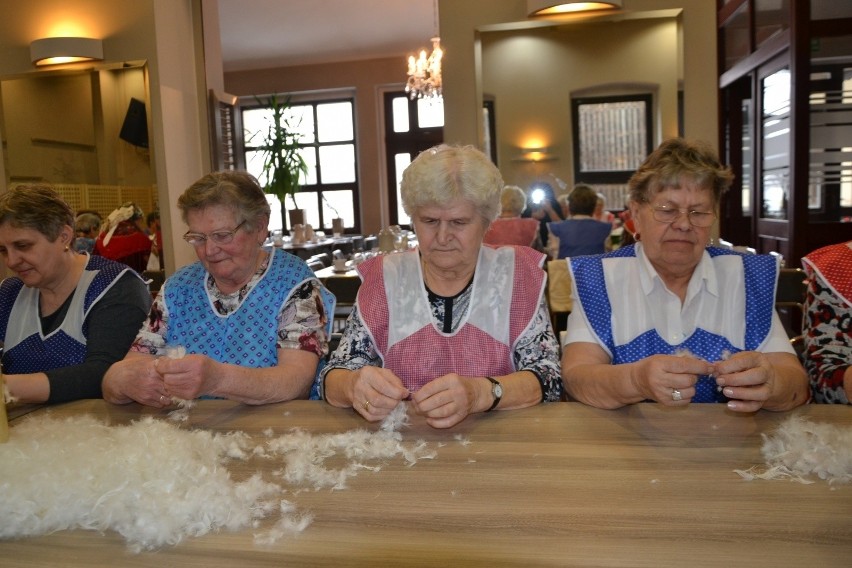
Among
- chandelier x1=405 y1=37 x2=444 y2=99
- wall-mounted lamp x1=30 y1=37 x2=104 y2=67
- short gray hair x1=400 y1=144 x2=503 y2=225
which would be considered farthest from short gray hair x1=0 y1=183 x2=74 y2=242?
chandelier x1=405 y1=37 x2=444 y2=99

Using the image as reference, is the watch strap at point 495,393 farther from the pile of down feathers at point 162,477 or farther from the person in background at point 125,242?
the person in background at point 125,242

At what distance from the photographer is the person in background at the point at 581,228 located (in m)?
5.43

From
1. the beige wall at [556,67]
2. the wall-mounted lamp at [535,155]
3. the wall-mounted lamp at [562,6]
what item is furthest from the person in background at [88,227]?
the wall-mounted lamp at [562,6]

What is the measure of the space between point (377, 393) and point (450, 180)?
2.15 ft

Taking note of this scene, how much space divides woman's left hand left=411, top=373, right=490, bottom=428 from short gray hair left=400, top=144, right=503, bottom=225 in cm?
59

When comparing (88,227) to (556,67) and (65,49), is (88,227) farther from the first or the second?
(556,67)

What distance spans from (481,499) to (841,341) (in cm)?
121

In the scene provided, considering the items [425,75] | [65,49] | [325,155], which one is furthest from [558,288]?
[325,155]

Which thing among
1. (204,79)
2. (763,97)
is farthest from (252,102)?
(763,97)

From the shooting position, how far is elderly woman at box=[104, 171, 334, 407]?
198 centimetres

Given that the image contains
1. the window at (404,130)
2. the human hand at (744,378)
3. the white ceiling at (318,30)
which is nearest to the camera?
the human hand at (744,378)

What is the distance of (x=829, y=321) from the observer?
6.04 feet

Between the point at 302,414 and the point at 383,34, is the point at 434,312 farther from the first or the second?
the point at 383,34

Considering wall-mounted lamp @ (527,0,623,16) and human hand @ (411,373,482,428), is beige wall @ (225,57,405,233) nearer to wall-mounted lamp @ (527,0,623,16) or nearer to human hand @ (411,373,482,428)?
wall-mounted lamp @ (527,0,623,16)
